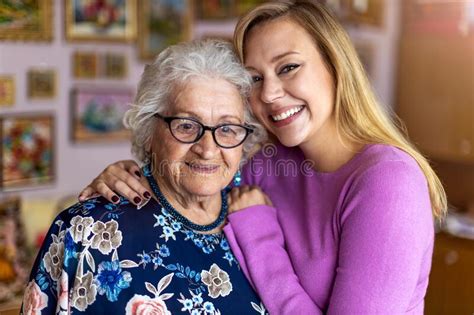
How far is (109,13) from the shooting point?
10.8ft

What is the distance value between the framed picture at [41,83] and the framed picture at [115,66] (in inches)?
11.1

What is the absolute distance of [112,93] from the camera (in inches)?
131

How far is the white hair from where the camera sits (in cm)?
148

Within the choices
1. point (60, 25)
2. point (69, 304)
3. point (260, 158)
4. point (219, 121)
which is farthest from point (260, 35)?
point (60, 25)

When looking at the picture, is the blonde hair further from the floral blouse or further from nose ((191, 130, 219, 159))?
the floral blouse

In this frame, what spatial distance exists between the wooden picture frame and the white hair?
1.76m

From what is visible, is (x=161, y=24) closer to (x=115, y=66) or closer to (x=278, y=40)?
(x=115, y=66)

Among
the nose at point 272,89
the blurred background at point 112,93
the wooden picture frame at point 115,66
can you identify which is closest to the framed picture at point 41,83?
the blurred background at point 112,93

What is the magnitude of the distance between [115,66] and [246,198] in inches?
73.7

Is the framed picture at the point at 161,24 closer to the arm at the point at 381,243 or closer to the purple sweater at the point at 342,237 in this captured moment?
the purple sweater at the point at 342,237

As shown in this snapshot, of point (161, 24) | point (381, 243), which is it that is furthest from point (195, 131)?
point (161, 24)

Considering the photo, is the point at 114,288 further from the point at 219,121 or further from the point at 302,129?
the point at 302,129

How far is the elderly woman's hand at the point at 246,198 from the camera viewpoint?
163cm

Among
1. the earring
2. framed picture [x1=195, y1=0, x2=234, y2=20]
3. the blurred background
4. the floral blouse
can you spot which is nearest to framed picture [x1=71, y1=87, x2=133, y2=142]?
the blurred background
